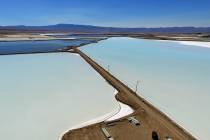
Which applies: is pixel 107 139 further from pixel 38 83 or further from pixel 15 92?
pixel 38 83

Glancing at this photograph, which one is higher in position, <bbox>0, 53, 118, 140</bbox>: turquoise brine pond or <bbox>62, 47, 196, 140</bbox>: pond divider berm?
<bbox>62, 47, 196, 140</bbox>: pond divider berm

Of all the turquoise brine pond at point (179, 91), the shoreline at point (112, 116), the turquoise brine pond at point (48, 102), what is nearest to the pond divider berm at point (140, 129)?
the shoreline at point (112, 116)

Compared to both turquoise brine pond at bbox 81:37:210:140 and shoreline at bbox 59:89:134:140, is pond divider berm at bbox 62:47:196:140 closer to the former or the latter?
shoreline at bbox 59:89:134:140

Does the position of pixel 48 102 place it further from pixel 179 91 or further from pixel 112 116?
pixel 179 91

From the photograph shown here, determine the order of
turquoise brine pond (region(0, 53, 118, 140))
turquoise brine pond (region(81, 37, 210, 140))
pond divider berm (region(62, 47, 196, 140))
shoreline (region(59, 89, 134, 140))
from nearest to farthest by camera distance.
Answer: pond divider berm (region(62, 47, 196, 140)) < turquoise brine pond (region(0, 53, 118, 140)) < shoreline (region(59, 89, 134, 140)) < turquoise brine pond (region(81, 37, 210, 140))

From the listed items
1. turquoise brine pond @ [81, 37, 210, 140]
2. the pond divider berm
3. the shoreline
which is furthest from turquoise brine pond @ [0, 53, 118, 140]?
turquoise brine pond @ [81, 37, 210, 140]

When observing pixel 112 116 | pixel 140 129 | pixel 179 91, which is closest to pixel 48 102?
pixel 112 116

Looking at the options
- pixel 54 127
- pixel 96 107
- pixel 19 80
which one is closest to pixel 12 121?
pixel 54 127

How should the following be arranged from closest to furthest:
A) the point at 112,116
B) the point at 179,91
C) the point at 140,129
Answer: the point at 140,129 < the point at 112,116 < the point at 179,91
